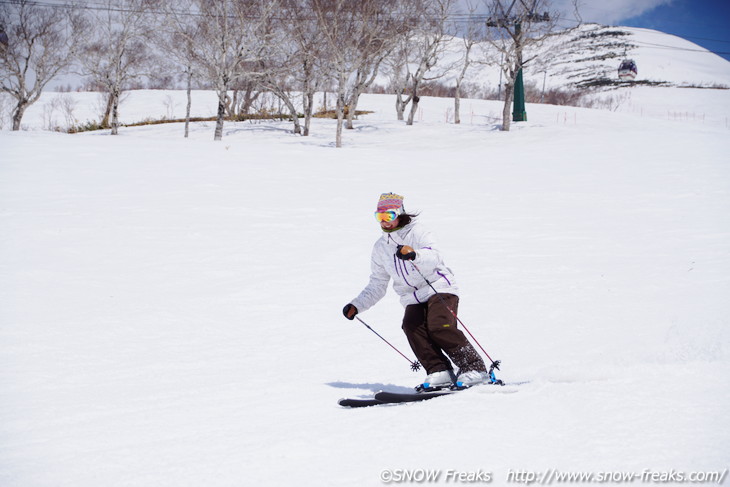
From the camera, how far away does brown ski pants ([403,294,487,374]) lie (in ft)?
13.2

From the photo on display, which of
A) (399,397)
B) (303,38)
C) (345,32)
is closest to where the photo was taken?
(399,397)

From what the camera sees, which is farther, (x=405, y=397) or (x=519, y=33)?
(x=519, y=33)

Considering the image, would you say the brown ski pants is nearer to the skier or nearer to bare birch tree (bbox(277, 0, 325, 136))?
the skier

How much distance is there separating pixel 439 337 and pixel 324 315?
143 inches

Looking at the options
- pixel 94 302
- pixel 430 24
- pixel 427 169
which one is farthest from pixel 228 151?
pixel 430 24

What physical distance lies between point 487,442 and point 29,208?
1211 cm

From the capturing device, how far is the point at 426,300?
4207 mm

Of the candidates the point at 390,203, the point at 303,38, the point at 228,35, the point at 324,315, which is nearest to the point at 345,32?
the point at 303,38

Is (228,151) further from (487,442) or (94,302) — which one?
(487,442)

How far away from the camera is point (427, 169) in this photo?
1916 cm

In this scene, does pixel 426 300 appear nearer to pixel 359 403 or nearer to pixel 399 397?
pixel 399 397

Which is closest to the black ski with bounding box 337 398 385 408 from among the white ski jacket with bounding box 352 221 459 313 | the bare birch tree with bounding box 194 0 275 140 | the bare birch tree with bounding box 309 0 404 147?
the white ski jacket with bounding box 352 221 459 313

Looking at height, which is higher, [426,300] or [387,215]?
[387,215]

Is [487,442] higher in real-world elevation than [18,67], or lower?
lower
